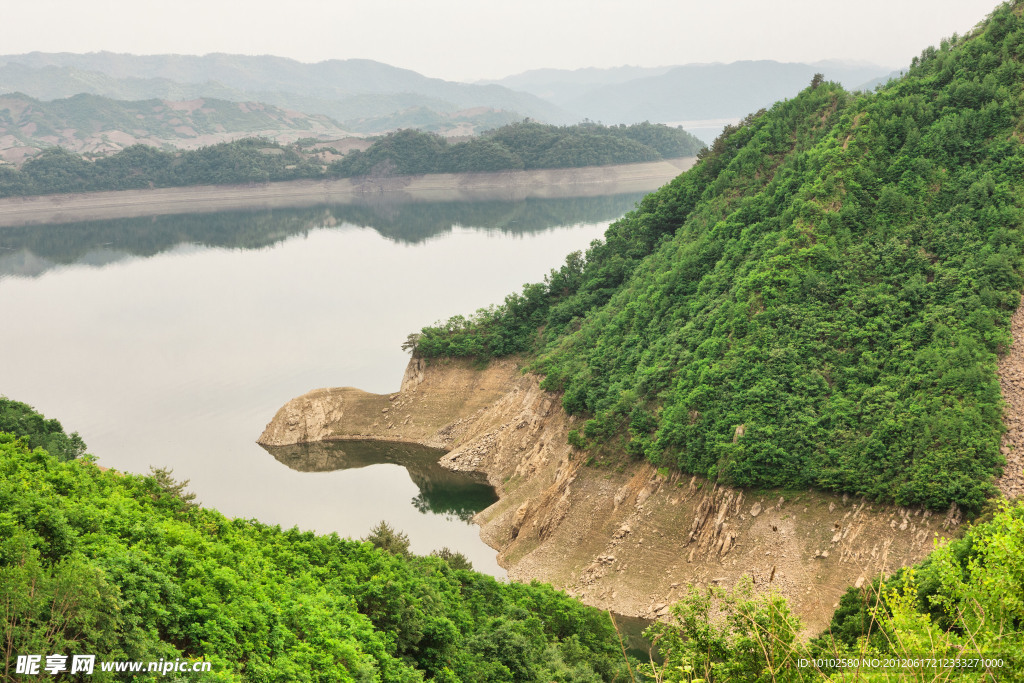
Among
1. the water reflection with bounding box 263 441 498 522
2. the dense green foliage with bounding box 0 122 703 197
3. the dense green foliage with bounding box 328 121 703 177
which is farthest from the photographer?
the dense green foliage with bounding box 328 121 703 177

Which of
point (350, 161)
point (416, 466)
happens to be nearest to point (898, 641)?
point (416, 466)

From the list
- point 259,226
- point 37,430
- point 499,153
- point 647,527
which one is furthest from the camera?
point 499,153

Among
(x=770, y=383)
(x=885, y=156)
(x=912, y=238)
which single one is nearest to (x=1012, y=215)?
(x=912, y=238)

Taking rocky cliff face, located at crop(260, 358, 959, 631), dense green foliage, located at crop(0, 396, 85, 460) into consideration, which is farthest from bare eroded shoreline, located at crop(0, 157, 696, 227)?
dense green foliage, located at crop(0, 396, 85, 460)

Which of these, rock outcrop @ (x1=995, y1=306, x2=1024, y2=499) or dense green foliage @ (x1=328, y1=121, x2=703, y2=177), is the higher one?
dense green foliage @ (x1=328, y1=121, x2=703, y2=177)

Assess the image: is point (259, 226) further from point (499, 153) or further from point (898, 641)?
point (898, 641)

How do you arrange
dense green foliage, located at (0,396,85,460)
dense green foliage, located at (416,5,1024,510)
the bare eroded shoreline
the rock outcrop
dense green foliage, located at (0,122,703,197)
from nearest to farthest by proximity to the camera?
the rock outcrop < dense green foliage, located at (416,5,1024,510) < dense green foliage, located at (0,396,85,460) < the bare eroded shoreline < dense green foliage, located at (0,122,703,197)

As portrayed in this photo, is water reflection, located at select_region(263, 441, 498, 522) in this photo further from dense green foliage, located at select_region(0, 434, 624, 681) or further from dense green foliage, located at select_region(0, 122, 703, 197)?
dense green foliage, located at select_region(0, 122, 703, 197)
